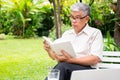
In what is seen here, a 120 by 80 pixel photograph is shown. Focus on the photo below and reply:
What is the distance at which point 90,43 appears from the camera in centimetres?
320

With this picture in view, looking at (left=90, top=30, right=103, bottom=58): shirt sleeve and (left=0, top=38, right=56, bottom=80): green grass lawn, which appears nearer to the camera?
(left=90, top=30, right=103, bottom=58): shirt sleeve

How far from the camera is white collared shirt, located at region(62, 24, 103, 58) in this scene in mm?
3109

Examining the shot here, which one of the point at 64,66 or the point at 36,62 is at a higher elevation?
the point at 64,66

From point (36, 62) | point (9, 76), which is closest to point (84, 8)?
point (9, 76)

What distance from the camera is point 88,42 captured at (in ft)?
10.5

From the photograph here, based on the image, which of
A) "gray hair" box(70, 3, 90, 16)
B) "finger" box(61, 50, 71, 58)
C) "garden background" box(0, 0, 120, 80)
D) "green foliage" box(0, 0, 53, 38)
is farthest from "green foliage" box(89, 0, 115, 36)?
"finger" box(61, 50, 71, 58)

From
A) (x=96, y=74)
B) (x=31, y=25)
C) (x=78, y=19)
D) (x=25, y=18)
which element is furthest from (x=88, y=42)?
(x=31, y=25)

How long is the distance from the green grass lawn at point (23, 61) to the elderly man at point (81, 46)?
3.11m

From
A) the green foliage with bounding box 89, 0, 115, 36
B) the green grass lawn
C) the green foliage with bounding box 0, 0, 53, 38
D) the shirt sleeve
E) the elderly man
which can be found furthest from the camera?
the green foliage with bounding box 0, 0, 53, 38

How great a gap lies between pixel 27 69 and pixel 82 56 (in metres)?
4.15

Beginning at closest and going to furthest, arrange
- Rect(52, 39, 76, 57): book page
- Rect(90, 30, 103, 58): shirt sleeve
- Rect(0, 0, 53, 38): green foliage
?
Rect(52, 39, 76, 57): book page → Rect(90, 30, 103, 58): shirt sleeve → Rect(0, 0, 53, 38): green foliage

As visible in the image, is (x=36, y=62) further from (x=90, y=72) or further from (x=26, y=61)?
(x=90, y=72)

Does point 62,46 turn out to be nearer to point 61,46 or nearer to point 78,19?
point 61,46

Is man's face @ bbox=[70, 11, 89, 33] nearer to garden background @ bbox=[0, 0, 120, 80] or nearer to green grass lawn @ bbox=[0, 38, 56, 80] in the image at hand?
green grass lawn @ bbox=[0, 38, 56, 80]
